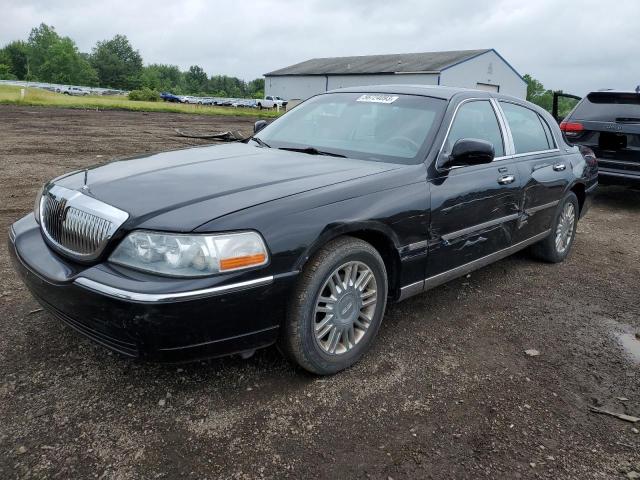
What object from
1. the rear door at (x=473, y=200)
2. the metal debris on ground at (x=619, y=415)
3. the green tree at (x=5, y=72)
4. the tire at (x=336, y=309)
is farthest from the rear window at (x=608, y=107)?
the green tree at (x=5, y=72)

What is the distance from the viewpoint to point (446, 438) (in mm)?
2506

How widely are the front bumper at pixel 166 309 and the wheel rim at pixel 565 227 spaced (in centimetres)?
362

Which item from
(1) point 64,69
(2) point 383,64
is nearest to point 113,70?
(1) point 64,69

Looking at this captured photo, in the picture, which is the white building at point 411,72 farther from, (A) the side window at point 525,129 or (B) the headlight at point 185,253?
(B) the headlight at point 185,253

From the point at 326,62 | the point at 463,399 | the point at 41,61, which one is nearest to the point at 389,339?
the point at 463,399

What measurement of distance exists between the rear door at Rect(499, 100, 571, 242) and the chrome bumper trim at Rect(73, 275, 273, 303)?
276 centimetres

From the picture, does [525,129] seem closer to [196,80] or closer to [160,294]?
[160,294]

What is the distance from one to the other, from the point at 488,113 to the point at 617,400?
7.47 ft

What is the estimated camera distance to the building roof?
2021 inches

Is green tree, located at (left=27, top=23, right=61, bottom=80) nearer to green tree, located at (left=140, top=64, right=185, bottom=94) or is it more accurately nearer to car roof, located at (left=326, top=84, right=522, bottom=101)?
green tree, located at (left=140, top=64, right=185, bottom=94)

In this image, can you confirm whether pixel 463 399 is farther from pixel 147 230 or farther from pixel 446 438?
pixel 147 230

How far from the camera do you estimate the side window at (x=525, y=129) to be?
4410 mm

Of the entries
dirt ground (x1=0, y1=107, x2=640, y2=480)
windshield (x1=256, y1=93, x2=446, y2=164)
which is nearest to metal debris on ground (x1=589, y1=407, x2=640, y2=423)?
dirt ground (x1=0, y1=107, x2=640, y2=480)

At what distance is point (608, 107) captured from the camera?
7.54m
